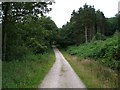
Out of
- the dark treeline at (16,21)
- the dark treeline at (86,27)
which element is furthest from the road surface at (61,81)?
the dark treeline at (86,27)

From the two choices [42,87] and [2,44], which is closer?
[42,87]

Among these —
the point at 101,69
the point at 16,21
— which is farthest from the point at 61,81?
the point at 16,21

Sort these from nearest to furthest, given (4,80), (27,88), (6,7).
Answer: (27,88)
(4,80)
(6,7)

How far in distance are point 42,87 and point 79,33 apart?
7557cm

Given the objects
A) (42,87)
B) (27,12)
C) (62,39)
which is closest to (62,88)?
(42,87)

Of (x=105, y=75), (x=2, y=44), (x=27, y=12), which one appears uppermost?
(x=27, y=12)

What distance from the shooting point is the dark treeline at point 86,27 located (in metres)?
78.9

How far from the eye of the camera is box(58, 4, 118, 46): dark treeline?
78.9 metres

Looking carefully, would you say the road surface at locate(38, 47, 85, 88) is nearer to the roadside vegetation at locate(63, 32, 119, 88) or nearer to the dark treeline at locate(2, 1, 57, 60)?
the roadside vegetation at locate(63, 32, 119, 88)

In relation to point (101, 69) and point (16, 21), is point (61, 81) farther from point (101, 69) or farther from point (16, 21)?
point (16, 21)

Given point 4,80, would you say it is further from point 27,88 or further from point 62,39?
point 62,39

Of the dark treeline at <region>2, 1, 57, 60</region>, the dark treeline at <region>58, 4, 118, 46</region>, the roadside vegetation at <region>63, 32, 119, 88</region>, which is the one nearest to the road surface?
the roadside vegetation at <region>63, 32, 119, 88</region>

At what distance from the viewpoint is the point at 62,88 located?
15.5 metres

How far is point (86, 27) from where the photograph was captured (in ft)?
267
